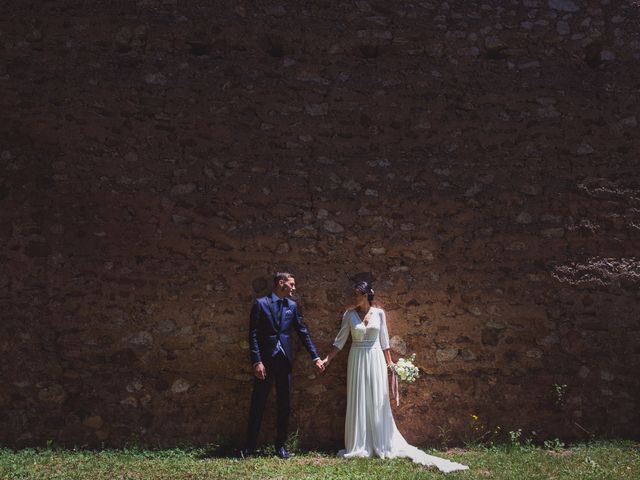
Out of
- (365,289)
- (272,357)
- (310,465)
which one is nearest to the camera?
(310,465)

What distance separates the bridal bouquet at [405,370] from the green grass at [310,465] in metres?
0.79

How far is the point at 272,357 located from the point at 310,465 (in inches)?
41.3

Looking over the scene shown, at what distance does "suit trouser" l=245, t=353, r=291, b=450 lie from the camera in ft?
18.6

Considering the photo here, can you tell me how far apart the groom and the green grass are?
0.98ft

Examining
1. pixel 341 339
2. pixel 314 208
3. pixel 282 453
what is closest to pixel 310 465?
pixel 282 453

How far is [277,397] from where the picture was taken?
18.9 feet

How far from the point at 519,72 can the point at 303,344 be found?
3.97m

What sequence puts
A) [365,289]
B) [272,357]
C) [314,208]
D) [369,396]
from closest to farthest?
[272,357], [369,396], [365,289], [314,208]

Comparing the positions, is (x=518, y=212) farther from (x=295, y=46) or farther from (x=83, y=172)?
(x=83, y=172)

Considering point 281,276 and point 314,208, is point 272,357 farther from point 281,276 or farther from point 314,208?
point 314,208

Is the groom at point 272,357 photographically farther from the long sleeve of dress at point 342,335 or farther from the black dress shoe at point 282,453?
the long sleeve of dress at point 342,335

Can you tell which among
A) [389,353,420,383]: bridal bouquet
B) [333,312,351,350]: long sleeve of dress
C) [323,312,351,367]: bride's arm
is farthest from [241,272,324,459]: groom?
[389,353,420,383]: bridal bouquet

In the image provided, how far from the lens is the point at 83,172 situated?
6.15 m

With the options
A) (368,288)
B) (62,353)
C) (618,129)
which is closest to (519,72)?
(618,129)
